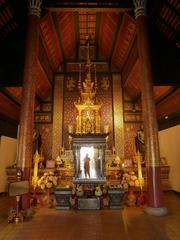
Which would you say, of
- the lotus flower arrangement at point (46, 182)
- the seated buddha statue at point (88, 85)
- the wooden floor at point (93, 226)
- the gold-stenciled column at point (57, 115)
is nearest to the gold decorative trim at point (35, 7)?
the seated buddha statue at point (88, 85)

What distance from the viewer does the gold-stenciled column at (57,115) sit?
471 inches

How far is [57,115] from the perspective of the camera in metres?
12.5

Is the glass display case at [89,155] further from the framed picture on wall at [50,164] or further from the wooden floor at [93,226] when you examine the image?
the framed picture on wall at [50,164]

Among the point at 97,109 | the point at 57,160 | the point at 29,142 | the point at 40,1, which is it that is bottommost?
the point at 57,160

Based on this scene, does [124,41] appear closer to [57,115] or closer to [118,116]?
[118,116]

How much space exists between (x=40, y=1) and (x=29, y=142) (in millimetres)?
5392

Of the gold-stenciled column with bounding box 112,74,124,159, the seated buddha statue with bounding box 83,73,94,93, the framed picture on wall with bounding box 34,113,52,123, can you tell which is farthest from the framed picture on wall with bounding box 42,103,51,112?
the gold-stenciled column with bounding box 112,74,124,159

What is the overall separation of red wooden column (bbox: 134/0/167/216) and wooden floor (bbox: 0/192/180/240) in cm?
48

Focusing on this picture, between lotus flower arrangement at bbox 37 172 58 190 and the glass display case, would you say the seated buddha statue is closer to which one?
the glass display case

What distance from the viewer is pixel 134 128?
1241cm

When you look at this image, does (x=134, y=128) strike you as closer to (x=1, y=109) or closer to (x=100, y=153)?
(x=100, y=153)

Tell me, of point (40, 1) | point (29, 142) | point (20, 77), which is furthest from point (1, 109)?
point (40, 1)

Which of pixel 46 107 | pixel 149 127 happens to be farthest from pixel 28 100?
pixel 46 107

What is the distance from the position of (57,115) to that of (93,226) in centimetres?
862
